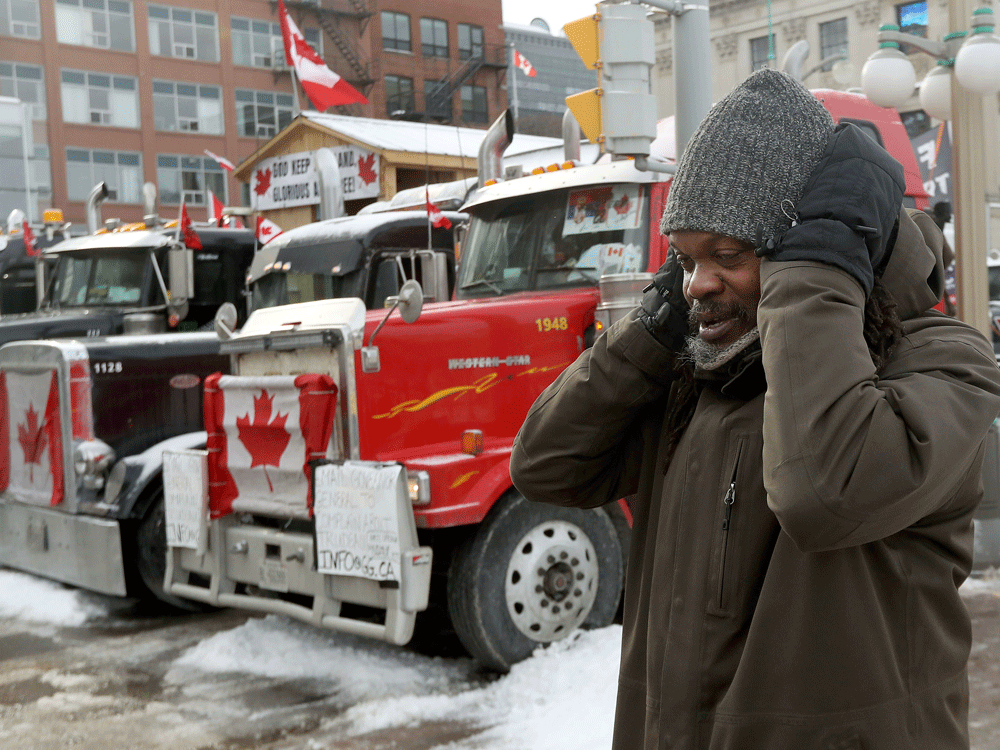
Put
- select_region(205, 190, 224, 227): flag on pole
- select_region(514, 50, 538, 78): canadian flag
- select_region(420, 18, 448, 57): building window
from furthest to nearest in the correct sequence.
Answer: select_region(420, 18, 448, 57): building window < select_region(514, 50, 538, 78): canadian flag < select_region(205, 190, 224, 227): flag on pole

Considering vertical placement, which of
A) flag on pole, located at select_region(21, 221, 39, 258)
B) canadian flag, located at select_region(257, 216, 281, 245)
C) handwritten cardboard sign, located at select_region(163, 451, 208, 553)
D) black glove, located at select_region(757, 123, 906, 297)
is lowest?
handwritten cardboard sign, located at select_region(163, 451, 208, 553)

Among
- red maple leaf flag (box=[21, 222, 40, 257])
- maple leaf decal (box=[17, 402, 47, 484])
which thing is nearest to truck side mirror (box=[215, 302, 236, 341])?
maple leaf decal (box=[17, 402, 47, 484])

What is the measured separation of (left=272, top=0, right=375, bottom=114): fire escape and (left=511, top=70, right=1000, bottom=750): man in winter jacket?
149 ft

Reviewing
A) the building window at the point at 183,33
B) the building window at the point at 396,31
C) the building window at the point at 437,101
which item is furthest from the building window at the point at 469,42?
the building window at the point at 183,33

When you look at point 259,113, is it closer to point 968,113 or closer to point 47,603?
point 47,603

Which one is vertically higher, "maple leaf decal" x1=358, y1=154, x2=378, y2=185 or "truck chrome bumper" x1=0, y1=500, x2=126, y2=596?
"maple leaf decal" x1=358, y1=154, x2=378, y2=185

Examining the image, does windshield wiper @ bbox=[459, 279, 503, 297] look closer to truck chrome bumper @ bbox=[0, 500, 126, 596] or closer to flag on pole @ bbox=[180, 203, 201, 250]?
truck chrome bumper @ bbox=[0, 500, 126, 596]

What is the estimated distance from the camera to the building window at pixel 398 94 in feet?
150

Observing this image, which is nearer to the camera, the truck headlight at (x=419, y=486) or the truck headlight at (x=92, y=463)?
the truck headlight at (x=419, y=486)

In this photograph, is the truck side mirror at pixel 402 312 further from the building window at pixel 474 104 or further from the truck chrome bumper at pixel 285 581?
the building window at pixel 474 104

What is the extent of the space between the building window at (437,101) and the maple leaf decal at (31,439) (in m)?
38.8

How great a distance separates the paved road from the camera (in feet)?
16.6

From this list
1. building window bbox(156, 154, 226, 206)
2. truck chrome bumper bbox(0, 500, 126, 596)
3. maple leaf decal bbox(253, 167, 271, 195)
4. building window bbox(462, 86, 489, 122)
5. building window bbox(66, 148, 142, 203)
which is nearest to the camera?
truck chrome bumper bbox(0, 500, 126, 596)

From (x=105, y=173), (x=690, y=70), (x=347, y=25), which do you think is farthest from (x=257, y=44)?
(x=690, y=70)
